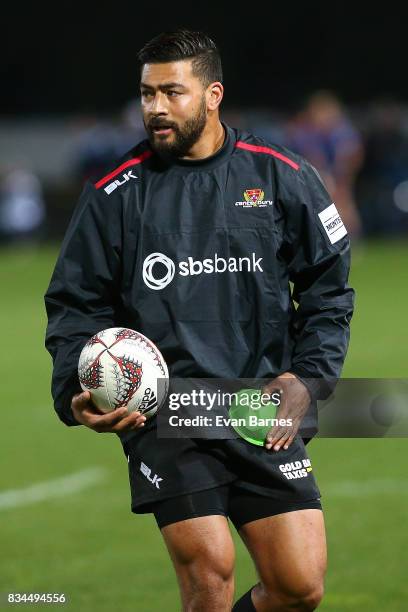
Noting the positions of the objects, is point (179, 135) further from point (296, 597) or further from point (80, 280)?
point (296, 597)

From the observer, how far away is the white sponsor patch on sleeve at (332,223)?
16.9 feet

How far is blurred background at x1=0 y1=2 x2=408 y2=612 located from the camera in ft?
23.4

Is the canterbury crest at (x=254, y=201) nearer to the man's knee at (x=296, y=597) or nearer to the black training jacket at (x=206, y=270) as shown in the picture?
the black training jacket at (x=206, y=270)

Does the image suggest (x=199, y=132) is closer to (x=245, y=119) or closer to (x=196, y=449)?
(x=196, y=449)

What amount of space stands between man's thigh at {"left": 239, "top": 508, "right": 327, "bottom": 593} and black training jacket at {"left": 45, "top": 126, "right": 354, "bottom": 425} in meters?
0.48

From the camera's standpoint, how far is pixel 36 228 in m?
25.9

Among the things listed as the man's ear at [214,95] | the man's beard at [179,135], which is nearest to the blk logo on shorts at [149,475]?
the man's beard at [179,135]

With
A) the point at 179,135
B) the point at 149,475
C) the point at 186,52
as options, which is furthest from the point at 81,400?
the point at 186,52

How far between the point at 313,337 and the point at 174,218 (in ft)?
2.21

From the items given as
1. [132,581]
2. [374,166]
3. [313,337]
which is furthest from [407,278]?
[313,337]

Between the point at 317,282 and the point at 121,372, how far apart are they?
2.77ft

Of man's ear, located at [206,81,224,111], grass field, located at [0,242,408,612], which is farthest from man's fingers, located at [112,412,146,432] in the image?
grass field, located at [0,242,408,612]

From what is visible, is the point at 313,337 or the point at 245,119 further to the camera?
the point at 245,119

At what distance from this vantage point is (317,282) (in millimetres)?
5148
